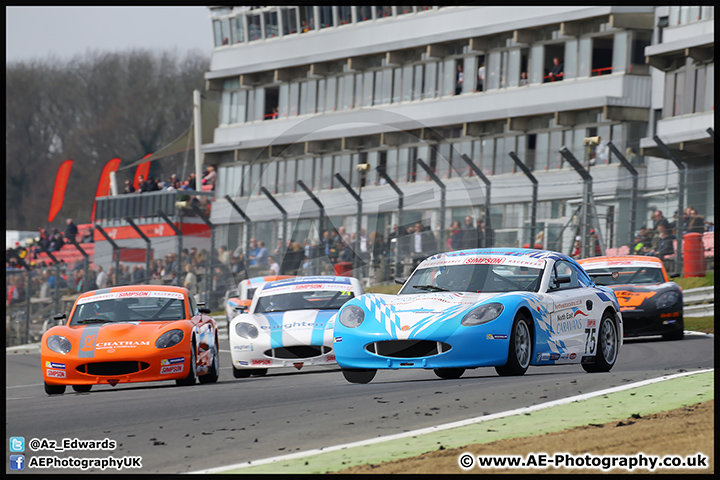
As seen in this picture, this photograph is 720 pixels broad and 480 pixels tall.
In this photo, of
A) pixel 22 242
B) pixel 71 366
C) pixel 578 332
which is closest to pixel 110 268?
pixel 71 366

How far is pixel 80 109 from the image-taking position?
347 ft

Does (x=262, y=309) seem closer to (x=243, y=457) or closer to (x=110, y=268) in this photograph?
(x=243, y=457)

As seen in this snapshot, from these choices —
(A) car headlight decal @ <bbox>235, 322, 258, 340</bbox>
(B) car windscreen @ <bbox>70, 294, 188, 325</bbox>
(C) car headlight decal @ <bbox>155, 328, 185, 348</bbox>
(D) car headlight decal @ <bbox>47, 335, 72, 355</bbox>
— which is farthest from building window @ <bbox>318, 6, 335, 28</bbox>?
(D) car headlight decal @ <bbox>47, 335, 72, 355</bbox>

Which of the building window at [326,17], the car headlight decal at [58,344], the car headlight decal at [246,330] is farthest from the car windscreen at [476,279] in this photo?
the building window at [326,17]

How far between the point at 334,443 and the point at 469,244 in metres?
19.7

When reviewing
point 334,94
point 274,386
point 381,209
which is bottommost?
point 274,386

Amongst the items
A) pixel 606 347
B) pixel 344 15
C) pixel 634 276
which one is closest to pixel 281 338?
pixel 606 347

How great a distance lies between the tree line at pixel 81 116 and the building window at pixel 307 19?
4577 centimetres

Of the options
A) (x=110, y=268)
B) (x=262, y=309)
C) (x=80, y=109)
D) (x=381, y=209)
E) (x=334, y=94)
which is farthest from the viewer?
(x=80, y=109)

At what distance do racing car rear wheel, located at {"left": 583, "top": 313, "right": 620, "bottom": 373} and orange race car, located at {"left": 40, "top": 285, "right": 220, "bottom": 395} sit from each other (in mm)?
4718

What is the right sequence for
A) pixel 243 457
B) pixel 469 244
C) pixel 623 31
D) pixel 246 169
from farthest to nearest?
pixel 246 169, pixel 623 31, pixel 469 244, pixel 243 457

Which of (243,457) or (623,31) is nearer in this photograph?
(243,457)

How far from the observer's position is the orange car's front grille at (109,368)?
12750 millimetres

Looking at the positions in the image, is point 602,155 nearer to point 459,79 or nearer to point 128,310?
point 459,79
